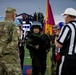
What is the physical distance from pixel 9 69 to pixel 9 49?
1.23ft

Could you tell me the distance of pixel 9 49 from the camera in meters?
6.04

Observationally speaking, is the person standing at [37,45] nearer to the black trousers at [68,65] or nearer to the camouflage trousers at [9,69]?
the camouflage trousers at [9,69]

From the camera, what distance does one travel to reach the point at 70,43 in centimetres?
574

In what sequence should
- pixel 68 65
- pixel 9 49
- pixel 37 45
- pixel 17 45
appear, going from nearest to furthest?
1. pixel 68 65
2. pixel 9 49
3. pixel 17 45
4. pixel 37 45

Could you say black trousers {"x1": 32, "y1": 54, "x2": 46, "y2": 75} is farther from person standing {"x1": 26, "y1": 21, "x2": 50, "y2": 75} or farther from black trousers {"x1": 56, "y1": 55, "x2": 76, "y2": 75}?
black trousers {"x1": 56, "y1": 55, "x2": 76, "y2": 75}

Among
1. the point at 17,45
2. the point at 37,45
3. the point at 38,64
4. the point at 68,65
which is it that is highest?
the point at 17,45

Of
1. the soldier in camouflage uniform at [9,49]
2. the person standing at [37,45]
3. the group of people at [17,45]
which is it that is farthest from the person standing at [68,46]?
the person standing at [37,45]

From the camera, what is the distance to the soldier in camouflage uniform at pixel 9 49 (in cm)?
606

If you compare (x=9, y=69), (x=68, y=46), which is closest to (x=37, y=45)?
(x=9, y=69)

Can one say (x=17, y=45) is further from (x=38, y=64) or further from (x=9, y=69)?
(x=38, y=64)

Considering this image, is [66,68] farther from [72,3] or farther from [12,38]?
[72,3]

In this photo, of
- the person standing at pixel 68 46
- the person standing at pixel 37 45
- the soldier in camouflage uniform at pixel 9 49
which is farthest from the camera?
the person standing at pixel 37 45

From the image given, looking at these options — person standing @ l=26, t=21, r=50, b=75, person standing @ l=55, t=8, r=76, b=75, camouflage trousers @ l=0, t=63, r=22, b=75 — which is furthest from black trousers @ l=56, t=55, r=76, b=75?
person standing @ l=26, t=21, r=50, b=75

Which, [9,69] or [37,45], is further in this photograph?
[37,45]
